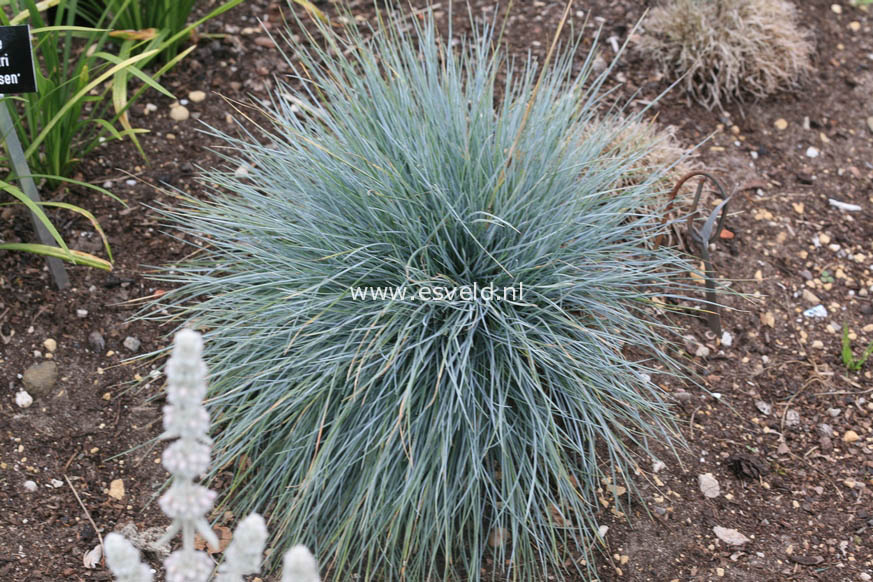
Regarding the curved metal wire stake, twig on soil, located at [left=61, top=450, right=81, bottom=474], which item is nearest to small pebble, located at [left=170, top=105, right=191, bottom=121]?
twig on soil, located at [left=61, top=450, right=81, bottom=474]

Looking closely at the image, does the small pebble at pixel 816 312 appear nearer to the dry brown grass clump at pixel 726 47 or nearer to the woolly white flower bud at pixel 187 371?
the dry brown grass clump at pixel 726 47

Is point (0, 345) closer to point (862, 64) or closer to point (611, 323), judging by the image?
point (611, 323)

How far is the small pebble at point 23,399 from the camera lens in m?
2.54

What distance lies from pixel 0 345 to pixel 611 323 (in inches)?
77.3

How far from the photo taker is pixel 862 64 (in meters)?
4.05

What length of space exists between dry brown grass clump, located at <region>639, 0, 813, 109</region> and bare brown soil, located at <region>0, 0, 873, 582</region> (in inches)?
3.7

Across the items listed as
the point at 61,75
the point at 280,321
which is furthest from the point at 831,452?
the point at 61,75

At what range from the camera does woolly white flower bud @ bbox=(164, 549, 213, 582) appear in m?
1.12

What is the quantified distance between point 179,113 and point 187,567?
265 centimetres

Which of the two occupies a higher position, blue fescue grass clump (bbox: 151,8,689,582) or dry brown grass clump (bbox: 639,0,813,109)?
dry brown grass clump (bbox: 639,0,813,109)

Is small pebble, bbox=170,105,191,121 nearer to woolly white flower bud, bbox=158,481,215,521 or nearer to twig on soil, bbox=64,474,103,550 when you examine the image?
twig on soil, bbox=64,474,103,550

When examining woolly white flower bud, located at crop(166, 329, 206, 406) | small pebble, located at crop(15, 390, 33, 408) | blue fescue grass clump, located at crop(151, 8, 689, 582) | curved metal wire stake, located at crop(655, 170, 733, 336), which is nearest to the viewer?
woolly white flower bud, located at crop(166, 329, 206, 406)

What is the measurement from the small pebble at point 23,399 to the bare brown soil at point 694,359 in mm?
21

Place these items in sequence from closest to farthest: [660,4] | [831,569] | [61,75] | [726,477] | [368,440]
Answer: [368,440]
[831,569]
[726,477]
[61,75]
[660,4]
